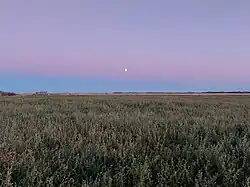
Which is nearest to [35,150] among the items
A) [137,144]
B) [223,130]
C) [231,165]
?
[137,144]

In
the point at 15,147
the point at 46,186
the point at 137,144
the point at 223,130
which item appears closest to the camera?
the point at 46,186

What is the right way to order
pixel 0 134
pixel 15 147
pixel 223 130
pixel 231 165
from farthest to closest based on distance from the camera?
pixel 223 130 → pixel 0 134 → pixel 15 147 → pixel 231 165

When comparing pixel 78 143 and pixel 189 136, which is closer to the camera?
pixel 78 143

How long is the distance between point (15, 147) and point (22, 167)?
3.91 ft

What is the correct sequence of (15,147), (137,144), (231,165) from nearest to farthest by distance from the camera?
(231,165)
(15,147)
(137,144)

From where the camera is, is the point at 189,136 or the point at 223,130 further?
the point at 223,130

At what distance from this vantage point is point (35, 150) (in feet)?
20.4

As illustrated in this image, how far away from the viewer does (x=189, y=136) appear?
6965 millimetres

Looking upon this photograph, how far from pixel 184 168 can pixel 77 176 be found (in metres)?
1.60

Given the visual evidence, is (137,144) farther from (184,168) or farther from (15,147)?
(15,147)

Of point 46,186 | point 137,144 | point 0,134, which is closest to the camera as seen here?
point 46,186

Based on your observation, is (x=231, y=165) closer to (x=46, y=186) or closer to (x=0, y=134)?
(x=46, y=186)

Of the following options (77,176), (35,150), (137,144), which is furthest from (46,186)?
(137,144)

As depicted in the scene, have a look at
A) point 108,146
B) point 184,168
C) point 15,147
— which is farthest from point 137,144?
point 15,147
